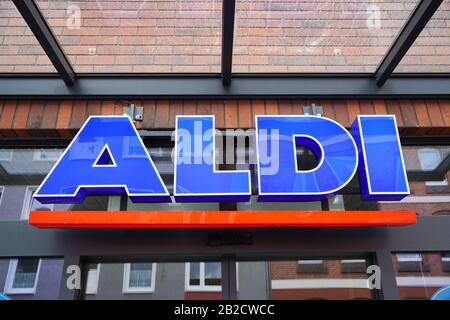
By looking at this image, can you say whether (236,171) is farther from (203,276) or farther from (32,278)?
(32,278)

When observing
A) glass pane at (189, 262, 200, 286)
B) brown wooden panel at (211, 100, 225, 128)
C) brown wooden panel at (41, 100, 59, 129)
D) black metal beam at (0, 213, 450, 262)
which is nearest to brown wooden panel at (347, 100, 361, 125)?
black metal beam at (0, 213, 450, 262)

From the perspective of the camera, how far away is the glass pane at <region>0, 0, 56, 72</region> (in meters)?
3.12

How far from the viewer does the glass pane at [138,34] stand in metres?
3.12

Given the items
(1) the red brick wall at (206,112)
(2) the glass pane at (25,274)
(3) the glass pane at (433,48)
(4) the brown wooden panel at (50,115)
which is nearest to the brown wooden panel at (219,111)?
(1) the red brick wall at (206,112)

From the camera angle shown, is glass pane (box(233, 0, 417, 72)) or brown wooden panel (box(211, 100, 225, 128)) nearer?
glass pane (box(233, 0, 417, 72))

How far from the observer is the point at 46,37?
3008 millimetres

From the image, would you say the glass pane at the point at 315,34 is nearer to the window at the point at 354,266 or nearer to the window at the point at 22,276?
the window at the point at 354,266

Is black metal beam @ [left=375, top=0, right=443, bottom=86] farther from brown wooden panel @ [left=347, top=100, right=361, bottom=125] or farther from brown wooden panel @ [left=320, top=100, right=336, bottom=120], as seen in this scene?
brown wooden panel @ [left=320, top=100, right=336, bottom=120]

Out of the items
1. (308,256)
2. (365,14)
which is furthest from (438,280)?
(365,14)

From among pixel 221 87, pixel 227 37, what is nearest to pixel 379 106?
pixel 221 87

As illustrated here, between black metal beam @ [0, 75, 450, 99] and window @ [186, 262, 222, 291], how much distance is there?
4.66 feet

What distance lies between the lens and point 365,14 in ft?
10.4

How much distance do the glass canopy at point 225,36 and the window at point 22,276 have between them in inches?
60.8

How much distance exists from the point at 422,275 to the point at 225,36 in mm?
2362
